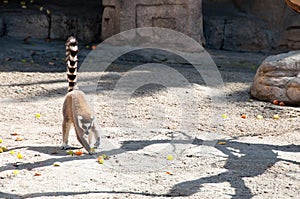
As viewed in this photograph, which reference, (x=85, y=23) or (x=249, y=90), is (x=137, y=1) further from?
(x=249, y=90)

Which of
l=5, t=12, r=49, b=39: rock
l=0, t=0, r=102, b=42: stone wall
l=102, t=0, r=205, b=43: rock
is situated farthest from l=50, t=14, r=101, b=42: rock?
l=102, t=0, r=205, b=43: rock

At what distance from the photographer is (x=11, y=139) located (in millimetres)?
5574

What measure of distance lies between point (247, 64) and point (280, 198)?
19.3 feet

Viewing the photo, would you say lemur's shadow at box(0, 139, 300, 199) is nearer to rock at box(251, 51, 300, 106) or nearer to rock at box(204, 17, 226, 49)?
rock at box(251, 51, 300, 106)

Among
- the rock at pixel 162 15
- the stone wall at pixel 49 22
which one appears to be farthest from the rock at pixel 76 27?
the rock at pixel 162 15

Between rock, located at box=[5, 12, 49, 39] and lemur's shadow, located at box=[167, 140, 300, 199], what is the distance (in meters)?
5.65

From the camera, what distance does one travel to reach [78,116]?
A: 200 inches

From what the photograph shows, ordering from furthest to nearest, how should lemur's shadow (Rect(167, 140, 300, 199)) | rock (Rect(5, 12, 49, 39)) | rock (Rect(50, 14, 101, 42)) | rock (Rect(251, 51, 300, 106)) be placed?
rock (Rect(50, 14, 101, 42)) → rock (Rect(5, 12, 49, 39)) → rock (Rect(251, 51, 300, 106)) → lemur's shadow (Rect(167, 140, 300, 199))

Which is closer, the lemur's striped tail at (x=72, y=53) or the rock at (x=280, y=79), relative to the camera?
the lemur's striped tail at (x=72, y=53)

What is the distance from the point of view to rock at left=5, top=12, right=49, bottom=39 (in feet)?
34.1

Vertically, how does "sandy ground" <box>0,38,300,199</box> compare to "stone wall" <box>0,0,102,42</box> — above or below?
below

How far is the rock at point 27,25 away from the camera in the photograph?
10.4 metres

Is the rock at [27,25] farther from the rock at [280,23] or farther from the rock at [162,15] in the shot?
the rock at [280,23]

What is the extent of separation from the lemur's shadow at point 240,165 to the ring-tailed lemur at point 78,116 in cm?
106
